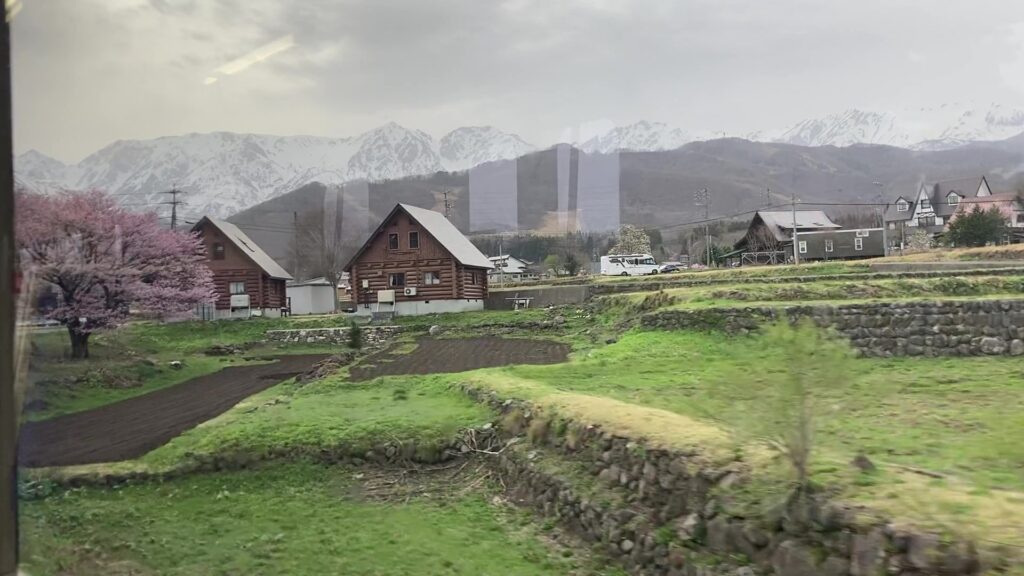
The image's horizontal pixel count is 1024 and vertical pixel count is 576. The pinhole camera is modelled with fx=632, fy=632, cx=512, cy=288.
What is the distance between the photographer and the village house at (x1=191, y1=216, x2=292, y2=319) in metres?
29.7

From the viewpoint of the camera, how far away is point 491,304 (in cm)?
3619

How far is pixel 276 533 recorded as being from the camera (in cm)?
664

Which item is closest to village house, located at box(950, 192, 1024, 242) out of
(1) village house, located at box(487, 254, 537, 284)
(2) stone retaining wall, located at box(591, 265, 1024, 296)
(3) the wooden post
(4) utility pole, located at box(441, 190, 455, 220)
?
(2) stone retaining wall, located at box(591, 265, 1024, 296)

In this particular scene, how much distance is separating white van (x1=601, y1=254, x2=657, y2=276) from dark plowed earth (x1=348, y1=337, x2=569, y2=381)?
2560 cm

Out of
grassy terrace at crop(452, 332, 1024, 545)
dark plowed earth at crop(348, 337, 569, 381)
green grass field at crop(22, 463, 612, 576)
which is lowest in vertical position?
green grass field at crop(22, 463, 612, 576)

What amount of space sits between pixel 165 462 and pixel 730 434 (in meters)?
7.61

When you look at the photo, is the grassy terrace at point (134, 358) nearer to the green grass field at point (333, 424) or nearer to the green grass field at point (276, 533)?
the green grass field at point (276, 533)

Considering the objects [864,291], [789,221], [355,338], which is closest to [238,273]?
[355,338]

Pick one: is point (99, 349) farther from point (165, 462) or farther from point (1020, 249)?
point (1020, 249)

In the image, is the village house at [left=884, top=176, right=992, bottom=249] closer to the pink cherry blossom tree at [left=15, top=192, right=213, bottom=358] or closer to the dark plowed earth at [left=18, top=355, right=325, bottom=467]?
the pink cherry blossom tree at [left=15, top=192, right=213, bottom=358]

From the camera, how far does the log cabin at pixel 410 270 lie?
33938 millimetres

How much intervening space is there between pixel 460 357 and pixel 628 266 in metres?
31.7

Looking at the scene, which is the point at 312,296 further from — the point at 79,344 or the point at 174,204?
the point at 79,344

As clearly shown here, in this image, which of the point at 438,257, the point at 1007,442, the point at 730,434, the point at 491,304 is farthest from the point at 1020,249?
the point at 730,434
